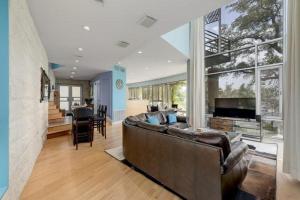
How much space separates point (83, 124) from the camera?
4.11 metres

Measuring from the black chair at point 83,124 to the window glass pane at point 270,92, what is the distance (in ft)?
17.1

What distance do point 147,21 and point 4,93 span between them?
2228mm

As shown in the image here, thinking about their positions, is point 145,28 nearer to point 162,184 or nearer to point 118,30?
point 118,30

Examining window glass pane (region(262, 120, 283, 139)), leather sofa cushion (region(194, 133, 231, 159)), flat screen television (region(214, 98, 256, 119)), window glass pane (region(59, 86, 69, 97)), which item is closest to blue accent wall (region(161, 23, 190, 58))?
flat screen television (region(214, 98, 256, 119))

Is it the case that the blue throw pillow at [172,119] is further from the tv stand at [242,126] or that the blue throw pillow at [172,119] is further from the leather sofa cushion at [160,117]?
the tv stand at [242,126]

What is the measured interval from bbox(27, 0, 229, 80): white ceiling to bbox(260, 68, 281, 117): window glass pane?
3511 millimetres

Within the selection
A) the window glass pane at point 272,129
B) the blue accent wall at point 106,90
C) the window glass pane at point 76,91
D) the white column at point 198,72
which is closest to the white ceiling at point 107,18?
the white column at point 198,72

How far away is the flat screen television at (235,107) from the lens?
4625mm

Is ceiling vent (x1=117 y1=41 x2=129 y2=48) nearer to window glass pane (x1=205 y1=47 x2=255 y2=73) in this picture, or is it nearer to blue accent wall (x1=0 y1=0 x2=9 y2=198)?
blue accent wall (x1=0 y1=0 x2=9 y2=198)

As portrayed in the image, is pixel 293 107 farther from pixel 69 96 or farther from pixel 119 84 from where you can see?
pixel 69 96

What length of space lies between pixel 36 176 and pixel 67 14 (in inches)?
107

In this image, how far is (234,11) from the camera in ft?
16.4

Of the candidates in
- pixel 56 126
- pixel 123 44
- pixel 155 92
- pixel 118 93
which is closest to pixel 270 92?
pixel 123 44

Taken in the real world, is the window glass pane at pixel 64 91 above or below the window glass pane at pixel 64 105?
above
